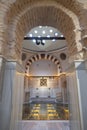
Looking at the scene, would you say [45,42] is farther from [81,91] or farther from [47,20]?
[81,91]

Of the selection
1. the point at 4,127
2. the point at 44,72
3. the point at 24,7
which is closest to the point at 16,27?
the point at 24,7

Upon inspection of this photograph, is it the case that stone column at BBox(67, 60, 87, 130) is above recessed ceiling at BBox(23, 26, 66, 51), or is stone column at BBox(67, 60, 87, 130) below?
below

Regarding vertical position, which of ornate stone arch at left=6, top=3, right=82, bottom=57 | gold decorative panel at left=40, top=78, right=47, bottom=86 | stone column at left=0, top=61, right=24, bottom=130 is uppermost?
ornate stone arch at left=6, top=3, right=82, bottom=57

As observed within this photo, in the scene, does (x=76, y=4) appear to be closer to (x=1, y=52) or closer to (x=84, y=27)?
(x=84, y=27)

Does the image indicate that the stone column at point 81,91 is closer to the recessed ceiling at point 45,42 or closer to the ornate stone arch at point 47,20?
the ornate stone arch at point 47,20

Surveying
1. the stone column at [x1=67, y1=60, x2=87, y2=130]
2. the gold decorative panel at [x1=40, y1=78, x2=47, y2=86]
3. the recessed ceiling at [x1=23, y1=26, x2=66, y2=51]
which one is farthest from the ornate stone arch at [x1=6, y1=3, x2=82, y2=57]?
the gold decorative panel at [x1=40, y1=78, x2=47, y2=86]

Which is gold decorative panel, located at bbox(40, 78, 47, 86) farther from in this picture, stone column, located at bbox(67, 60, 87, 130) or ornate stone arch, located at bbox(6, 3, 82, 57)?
stone column, located at bbox(67, 60, 87, 130)

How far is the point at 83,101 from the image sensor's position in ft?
5.70

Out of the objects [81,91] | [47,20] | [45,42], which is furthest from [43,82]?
[81,91]

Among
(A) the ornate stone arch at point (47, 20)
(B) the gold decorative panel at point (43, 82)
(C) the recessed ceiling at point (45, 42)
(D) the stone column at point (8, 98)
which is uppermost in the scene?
(C) the recessed ceiling at point (45, 42)

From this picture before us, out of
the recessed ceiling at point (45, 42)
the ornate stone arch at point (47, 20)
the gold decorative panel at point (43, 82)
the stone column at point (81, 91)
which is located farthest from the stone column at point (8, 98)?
the gold decorative panel at point (43, 82)

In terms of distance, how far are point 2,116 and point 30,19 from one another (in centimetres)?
176

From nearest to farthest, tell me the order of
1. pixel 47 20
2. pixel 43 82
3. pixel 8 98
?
1. pixel 8 98
2. pixel 47 20
3. pixel 43 82

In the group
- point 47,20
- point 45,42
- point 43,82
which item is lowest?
point 43,82
